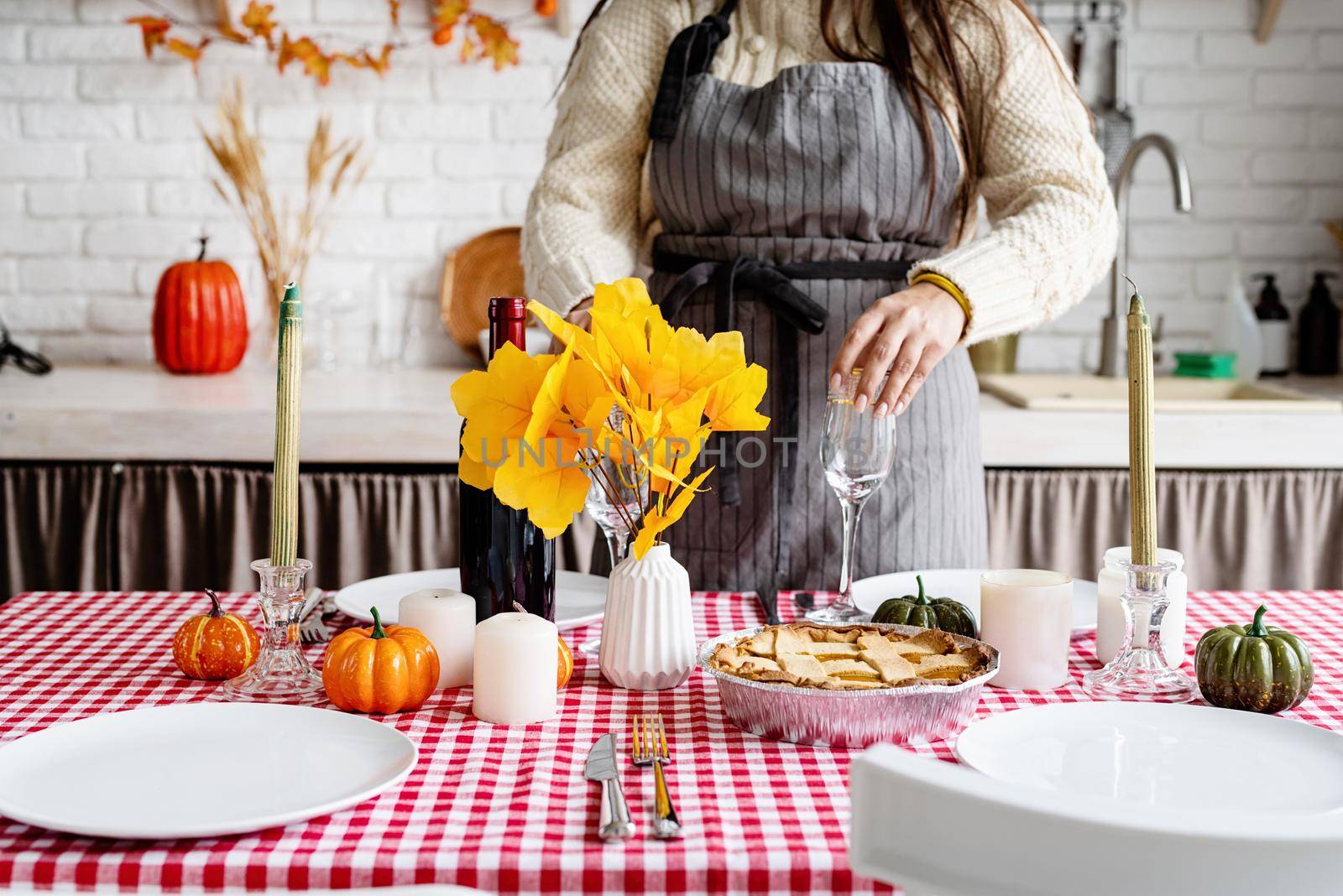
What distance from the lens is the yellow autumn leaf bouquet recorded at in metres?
0.87

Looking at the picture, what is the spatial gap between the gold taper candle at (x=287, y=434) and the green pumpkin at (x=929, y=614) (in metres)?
0.45

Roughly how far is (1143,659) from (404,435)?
4.57 feet

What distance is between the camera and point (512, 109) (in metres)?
2.62

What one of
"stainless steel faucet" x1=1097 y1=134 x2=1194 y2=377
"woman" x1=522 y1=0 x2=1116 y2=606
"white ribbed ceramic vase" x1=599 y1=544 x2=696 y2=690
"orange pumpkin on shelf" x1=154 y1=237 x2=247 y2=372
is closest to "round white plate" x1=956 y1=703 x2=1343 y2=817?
"white ribbed ceramic vase" x1=599 y1=544 x2=696 y2=690

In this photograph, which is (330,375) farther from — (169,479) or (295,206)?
(169,479)

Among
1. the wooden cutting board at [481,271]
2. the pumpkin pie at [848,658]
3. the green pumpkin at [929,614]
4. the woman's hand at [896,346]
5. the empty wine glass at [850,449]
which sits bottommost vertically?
the pumpkin pie at [848,658]

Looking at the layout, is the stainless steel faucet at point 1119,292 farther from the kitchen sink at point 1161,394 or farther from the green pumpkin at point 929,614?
the green pumpkin at point 929,614

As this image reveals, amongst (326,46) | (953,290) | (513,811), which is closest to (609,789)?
(513,811)

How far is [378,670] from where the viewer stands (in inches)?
34.1

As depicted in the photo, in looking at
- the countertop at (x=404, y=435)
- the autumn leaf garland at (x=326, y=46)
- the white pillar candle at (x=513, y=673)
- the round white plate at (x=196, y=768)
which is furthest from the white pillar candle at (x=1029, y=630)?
the autumn leaf garland at (x=326, y=46)

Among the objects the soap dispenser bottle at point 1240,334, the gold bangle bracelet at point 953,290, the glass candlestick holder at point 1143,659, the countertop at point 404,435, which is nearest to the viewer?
the glass candlestick holder at point 1143,659

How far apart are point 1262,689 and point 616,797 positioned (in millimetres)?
471

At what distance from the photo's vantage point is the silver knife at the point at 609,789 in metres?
0.68

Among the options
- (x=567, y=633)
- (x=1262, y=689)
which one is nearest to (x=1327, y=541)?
(x=1262, y=689)
